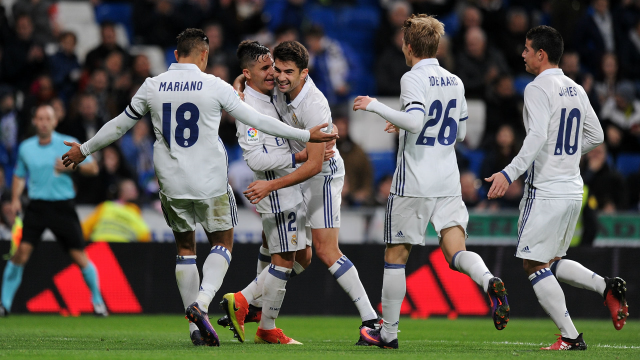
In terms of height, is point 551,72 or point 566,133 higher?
point 551,72

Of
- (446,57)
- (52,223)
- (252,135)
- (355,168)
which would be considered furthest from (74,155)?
(446,57)

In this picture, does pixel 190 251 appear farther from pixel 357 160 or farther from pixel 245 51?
pixel 357 160

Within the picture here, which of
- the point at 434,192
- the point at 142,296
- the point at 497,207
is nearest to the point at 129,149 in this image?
the point at 142,296

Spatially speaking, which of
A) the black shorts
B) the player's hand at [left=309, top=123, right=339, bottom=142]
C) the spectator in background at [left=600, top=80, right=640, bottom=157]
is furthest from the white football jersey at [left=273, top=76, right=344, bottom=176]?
the spectator in background at [left=600, top=80, right=640, bottom=157]

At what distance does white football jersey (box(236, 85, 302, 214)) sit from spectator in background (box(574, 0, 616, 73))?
34.5 feet

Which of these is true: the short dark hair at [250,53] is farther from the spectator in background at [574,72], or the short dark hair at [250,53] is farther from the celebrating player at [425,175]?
the spectator in background at [574,72]

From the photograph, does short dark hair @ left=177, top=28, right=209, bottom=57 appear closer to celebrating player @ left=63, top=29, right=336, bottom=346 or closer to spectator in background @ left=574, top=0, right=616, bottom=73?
celebrating player @ left=63, top=29, right=336, bottom=346

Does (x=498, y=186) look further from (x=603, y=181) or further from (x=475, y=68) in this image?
(x=475, y=68)

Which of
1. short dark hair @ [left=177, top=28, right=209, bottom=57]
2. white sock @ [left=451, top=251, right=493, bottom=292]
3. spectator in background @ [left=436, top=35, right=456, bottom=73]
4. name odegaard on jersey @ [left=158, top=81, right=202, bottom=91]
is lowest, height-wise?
white sock @ [left=451, top=251, right=493, bottom=292]

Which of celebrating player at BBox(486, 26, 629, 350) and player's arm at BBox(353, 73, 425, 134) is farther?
celebrating player at BBox(486, 26, 629, 350)

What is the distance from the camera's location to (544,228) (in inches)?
253

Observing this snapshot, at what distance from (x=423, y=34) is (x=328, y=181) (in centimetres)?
144

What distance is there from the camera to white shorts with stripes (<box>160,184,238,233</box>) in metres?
6.51

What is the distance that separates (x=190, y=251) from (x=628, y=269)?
651 cm
